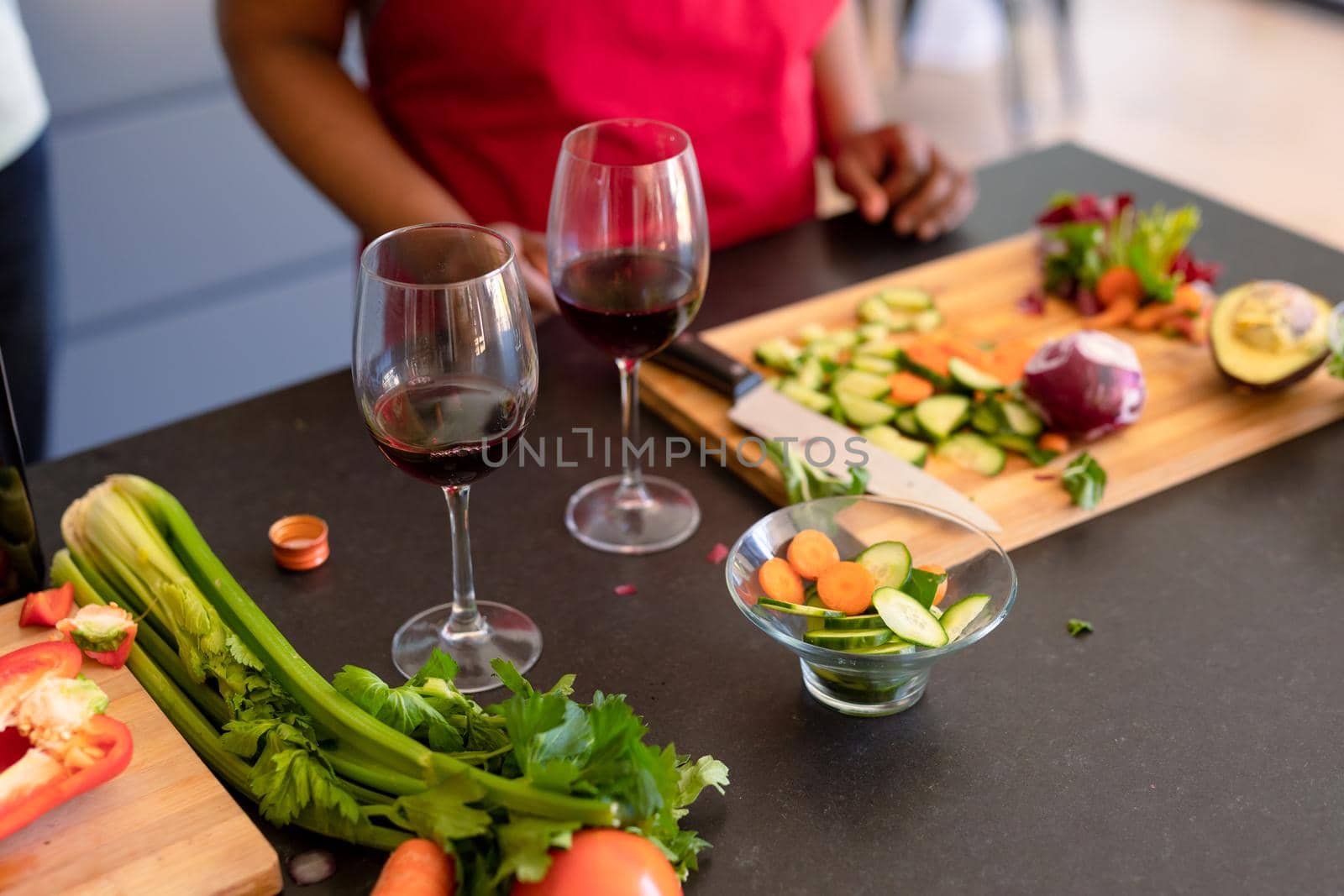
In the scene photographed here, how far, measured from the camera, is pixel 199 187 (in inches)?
115

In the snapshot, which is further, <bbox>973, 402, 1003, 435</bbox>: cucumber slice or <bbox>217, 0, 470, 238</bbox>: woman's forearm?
<bbox>217, 0, 470, 238</bbox>: woman's forearm

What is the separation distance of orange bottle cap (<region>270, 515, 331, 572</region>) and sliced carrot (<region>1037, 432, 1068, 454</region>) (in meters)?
0.74

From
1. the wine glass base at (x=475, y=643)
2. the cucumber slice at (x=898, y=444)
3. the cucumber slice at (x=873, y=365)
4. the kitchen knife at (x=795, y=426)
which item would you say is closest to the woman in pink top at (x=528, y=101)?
the kitchen knife at (x=795, y=426)

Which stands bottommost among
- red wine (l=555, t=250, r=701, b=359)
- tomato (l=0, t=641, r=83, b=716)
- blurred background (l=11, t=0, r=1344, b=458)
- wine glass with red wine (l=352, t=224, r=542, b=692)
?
blurred background (l=11, t=0, r=1344, b=458)

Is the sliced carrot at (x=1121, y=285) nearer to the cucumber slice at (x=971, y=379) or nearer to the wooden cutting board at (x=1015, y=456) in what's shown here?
the wooden cutting board at (x=1015, y=456)

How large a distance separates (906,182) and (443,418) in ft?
3.69

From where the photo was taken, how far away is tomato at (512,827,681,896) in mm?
786

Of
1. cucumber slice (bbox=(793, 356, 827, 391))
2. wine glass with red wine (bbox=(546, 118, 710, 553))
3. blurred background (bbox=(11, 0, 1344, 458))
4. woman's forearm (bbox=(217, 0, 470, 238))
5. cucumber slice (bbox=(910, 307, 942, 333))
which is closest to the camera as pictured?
wine glass with red wine (bbox=(546, 118, 710, 553))

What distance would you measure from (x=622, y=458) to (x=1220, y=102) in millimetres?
4404

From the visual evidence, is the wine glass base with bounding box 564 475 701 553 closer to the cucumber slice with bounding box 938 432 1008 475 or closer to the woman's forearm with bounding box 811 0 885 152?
the cucumber slice with bounding box 938 432 1008 475

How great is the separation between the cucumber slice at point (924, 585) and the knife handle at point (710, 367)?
434mm

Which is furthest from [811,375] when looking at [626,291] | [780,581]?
[780,581]

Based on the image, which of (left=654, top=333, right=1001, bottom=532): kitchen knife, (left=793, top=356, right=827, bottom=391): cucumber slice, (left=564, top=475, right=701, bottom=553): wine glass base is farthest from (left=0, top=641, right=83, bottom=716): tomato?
(left=793, top=356, right=827, bottom=391): cucumber slice

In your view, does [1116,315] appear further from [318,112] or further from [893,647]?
[318,112]
